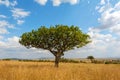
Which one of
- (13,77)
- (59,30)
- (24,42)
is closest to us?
(13,77)

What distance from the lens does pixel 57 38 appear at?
3788 cm

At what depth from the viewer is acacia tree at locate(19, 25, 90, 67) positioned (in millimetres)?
37406

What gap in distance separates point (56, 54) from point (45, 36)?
12.8 feet

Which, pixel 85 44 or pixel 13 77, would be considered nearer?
pixel 13 77

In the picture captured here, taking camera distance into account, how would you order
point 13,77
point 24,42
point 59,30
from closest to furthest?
point 13,77, point 59,30, point 24,42

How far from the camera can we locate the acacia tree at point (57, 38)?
3741cm

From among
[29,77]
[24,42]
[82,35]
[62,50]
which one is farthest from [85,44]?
[29,77]

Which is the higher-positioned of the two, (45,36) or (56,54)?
(45,36)

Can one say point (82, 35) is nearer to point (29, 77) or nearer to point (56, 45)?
point (56, 45)

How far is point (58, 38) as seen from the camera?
1489 inches

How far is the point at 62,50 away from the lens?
38.8m

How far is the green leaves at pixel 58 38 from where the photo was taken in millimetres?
37406

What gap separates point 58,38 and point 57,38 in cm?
19

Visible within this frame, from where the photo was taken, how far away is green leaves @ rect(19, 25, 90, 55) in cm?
3741
